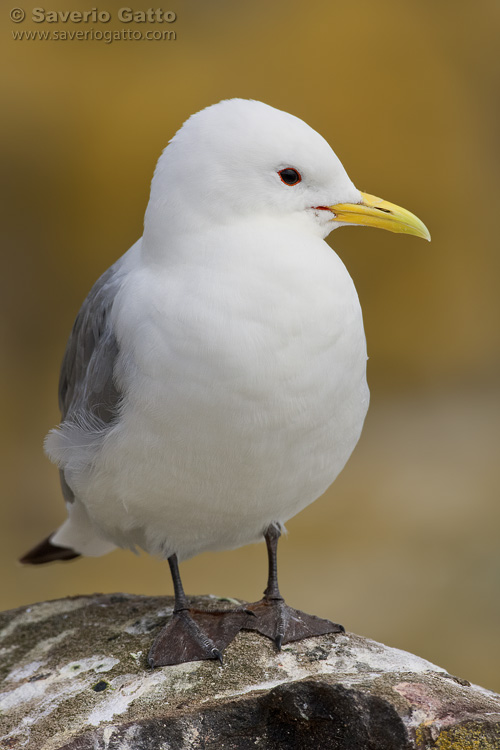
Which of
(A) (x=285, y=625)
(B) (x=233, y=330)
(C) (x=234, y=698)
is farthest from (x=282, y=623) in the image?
(B) (x=233, y=330)

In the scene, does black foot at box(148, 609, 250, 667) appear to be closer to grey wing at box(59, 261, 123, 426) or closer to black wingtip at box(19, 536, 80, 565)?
grey wing at box(59, 261, 123, 426)

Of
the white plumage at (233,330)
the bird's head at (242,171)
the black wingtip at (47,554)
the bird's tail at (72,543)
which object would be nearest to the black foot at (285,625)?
the white plumage at (233,330)

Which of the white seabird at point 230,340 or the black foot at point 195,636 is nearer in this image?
the white seabird at point 230,340

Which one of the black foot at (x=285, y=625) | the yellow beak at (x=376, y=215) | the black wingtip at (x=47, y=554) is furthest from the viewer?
the black wingtip at (x=47, y=554)

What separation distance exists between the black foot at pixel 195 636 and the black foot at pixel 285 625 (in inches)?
1.8

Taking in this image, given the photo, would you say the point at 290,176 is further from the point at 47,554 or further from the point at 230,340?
the point at 47,554

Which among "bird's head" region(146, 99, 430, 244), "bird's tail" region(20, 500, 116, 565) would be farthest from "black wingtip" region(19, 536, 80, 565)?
"bird's head" region(146, 99, 430, 244)

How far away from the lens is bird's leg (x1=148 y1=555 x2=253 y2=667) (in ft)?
10.1

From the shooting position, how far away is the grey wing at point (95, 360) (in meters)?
3.07

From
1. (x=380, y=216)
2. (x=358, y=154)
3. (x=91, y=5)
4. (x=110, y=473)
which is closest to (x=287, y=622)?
(x=110, y=473)

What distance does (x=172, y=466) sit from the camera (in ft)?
9.50

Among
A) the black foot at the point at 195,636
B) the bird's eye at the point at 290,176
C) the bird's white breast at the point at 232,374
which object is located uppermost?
the bird's eye at the point at 290,176

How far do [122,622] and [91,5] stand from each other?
438 cm

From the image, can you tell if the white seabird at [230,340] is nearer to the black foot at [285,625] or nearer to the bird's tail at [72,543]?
the black foot at [285,625]
